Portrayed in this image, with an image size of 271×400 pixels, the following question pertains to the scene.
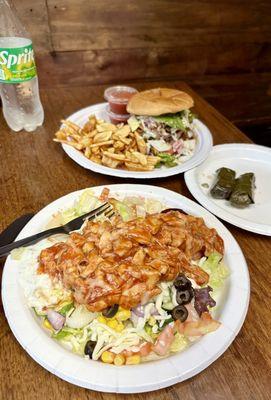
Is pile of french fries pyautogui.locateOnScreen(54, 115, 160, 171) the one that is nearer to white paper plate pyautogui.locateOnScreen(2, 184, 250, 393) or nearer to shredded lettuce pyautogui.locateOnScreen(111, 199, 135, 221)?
shredded lettuce pyautogui.locateOnScreen(111, 199, 135, 221)

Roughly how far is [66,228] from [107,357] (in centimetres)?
57

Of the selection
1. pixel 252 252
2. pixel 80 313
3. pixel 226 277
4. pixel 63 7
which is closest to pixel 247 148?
pixel 252 252

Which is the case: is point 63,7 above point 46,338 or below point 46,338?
above

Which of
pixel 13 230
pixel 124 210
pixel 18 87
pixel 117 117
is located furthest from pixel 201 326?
pixel 18 87

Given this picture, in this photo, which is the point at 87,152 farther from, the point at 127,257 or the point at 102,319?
the point at 102,319

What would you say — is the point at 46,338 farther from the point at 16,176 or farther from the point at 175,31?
the point at 175,31

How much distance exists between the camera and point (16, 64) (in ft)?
6.29

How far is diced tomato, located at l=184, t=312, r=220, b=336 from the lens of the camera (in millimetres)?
1072

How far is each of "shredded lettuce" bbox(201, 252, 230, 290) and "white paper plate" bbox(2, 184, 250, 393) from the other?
0.09ft

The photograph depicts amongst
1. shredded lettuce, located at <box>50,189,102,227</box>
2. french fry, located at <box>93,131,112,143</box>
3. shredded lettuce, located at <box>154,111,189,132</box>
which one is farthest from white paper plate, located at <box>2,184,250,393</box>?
shredded lettuce, located at <box>154,111,189,132</box>

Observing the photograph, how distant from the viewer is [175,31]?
346 cm

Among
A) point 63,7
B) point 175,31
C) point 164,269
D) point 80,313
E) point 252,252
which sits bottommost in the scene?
point 252,252

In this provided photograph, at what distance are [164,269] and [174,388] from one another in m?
0.36

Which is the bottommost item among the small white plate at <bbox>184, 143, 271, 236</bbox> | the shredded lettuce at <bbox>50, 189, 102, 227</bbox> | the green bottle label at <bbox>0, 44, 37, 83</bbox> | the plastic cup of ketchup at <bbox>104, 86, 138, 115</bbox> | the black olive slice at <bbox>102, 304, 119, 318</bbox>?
the small white plate at <bbox>184, 143, 271, 236</bbox>
